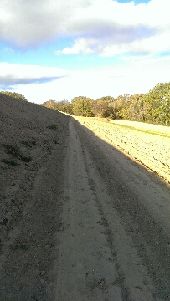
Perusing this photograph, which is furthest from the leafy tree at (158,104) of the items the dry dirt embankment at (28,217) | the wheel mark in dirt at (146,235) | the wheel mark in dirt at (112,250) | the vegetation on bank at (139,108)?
the wheel mark in dirt at (112,250)

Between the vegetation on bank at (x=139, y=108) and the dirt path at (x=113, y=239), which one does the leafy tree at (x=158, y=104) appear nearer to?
the vegetation on bank at (x=139, y=108)

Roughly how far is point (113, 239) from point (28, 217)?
12.7 feet

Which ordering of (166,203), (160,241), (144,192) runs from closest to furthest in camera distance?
1. (160,241)
2. (166,203)
3. (144,192)

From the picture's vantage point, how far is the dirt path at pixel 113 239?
39.3ft

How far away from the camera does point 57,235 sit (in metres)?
15.8

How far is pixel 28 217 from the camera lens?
17.5m

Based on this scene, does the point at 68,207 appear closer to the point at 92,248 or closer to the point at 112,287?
the point at 92,248

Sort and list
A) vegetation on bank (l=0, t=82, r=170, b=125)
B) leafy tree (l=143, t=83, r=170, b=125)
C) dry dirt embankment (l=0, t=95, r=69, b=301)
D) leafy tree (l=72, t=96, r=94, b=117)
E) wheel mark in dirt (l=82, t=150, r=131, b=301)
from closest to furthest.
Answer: wheel mark in dirt (l=82, t=150, r=131, b=301), dry dirt embankment (l=0, t=95, r=69, b=301), leafy tree (l=143, t=83, r=170, b=125), vegetation on bank (l=0, t=82, r=170, b=125), leafy tree (l=72, t=96, r=94, b=117)

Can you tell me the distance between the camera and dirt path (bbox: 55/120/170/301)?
12.0 meters

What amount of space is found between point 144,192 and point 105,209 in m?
4.54

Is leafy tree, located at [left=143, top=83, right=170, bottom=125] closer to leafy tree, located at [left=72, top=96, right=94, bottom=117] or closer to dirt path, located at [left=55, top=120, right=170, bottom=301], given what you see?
leafy tree, located at [left=72, top=96, right=94, bottom=117]

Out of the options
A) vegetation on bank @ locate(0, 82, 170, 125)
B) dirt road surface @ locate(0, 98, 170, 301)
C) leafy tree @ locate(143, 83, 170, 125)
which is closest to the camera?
dirt road surface @ locate(0, 98, 170, 301)

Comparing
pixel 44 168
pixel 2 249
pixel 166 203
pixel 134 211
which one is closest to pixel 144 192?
pixel 166 203

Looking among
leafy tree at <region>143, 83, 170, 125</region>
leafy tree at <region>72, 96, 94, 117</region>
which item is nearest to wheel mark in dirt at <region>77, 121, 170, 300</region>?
leafy tree at <region>143, 83, 170, 125</region>
